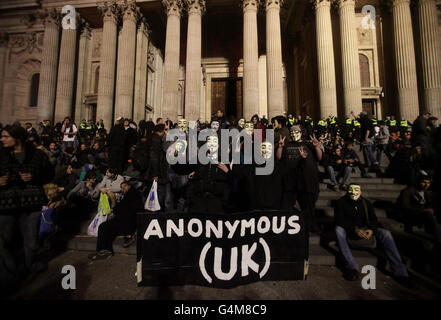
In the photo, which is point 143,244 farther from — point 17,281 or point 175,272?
point 17,281

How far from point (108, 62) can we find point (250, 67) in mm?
11000

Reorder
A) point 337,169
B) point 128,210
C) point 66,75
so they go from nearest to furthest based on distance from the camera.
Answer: point 128,210 → point 337,169 → point 66,75

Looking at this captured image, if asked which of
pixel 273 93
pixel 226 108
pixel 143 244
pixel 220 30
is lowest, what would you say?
pixel 143 244

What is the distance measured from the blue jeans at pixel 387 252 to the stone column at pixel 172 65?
527 inches

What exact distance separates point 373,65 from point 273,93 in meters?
9.81

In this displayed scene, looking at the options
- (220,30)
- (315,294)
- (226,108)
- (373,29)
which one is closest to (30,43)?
(220,30)

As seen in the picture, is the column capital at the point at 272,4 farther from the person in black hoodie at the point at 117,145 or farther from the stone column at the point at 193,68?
the person in black hoodie at the point at 117,145

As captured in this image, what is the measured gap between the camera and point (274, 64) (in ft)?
47.5

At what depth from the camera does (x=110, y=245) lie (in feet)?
13.8

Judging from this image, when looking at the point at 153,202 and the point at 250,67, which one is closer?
the point at 153,202

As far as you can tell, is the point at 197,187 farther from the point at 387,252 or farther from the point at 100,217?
the point at 387,252

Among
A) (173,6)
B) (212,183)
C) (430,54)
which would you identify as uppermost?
(173,6)

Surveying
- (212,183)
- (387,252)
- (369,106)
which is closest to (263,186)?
(212,183)

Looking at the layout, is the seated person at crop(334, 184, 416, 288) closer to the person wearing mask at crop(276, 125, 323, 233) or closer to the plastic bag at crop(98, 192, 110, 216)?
the person wearing mask at crop(276, 125, 323, 233)
